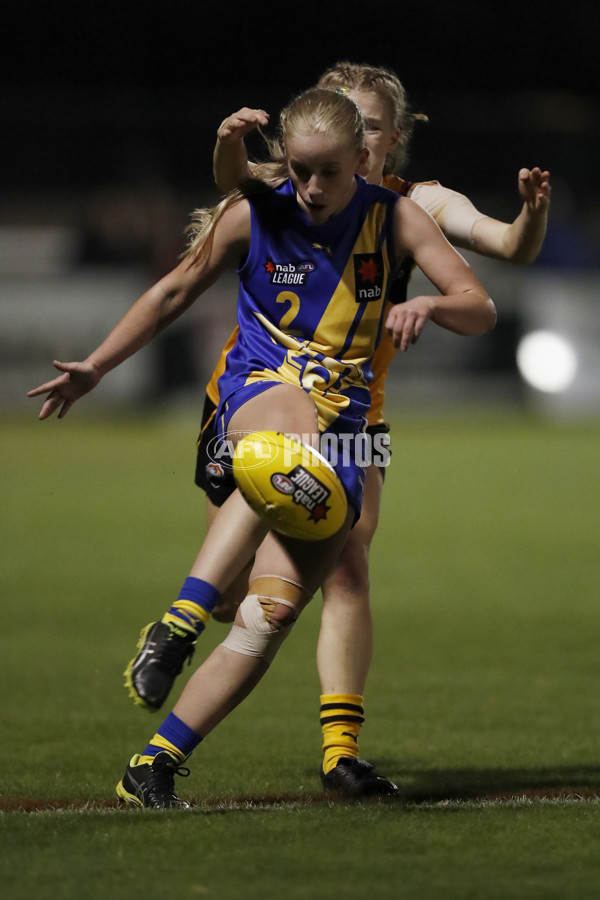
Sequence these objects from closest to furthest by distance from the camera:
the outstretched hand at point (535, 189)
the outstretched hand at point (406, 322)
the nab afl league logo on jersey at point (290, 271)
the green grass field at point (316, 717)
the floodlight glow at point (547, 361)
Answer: the green grass field at point (316, 717) → the outstretched hand at point (406, 322) → the nab afl league logo on jersey at point (290, 271) → the outstretched hand at point (535, 189) → the floodlight glow at point (547, 361)

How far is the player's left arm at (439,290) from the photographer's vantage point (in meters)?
3.09

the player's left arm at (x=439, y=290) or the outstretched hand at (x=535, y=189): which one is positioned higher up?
the outstretched hand at (x=535, y=189)

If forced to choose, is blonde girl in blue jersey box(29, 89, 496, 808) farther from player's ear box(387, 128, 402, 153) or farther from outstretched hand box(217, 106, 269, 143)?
player's ear box(387, 128, 402, 153)

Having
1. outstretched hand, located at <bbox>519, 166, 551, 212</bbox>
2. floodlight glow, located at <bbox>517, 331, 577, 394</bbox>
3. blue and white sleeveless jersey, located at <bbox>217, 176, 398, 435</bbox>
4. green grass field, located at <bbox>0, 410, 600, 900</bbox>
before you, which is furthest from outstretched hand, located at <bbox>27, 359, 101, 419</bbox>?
floodlight glow, located at <bbox>517, 331, 577, 394</bbox>

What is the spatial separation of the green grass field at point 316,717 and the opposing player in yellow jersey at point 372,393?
0.74 ft

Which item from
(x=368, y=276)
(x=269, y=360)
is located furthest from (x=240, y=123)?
(x=269, y=360)

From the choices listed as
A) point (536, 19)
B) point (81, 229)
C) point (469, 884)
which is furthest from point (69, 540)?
point (536, 19)

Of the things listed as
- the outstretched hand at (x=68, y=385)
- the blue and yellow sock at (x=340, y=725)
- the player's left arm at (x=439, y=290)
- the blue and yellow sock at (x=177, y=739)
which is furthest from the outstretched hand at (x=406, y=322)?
the blue and yellow sock at (x=340, y=725)

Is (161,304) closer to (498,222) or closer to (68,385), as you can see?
(68,385)

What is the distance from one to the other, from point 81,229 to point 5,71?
17.8ft

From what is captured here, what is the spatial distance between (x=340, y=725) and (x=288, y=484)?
1096 mm

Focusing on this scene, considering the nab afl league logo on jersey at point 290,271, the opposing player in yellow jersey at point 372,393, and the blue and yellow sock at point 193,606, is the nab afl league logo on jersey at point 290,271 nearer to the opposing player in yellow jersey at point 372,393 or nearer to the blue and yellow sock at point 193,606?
the opposing player in yellow jersey at point 372,393

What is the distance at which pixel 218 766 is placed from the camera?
4.23m

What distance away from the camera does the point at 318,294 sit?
3.47 meters
